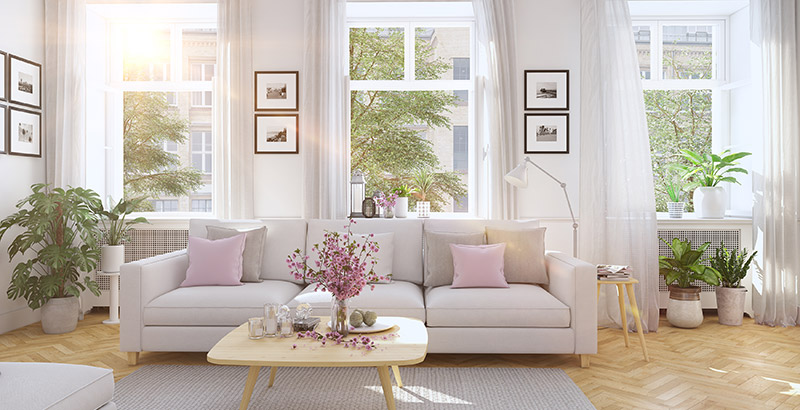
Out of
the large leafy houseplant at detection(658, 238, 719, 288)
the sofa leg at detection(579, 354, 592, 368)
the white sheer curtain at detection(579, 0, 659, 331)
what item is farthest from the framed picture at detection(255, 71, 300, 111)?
the large leafy houseplant at detection(658, 238, 719, 288)

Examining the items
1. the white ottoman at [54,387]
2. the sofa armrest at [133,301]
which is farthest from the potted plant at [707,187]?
the white ottoman at [54,387]

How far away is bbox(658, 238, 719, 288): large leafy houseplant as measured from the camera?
14.2ft

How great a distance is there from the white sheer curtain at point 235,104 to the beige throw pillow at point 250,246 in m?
0.77

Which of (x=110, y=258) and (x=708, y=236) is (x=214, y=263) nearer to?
(x=110, y=258)

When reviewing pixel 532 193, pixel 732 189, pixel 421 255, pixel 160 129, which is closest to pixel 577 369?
pixel 421 255

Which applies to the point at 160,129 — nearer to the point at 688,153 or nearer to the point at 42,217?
the point at 42,217

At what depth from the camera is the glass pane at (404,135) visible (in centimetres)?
512

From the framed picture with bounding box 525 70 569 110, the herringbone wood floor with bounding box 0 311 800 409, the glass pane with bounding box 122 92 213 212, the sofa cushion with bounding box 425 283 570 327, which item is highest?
the framed picture with bounding box 525 70 569 110

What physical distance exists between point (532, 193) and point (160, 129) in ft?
11.7

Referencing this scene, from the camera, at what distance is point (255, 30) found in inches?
187

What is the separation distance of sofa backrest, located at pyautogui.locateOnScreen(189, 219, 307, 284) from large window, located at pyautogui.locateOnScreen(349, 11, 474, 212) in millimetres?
1219

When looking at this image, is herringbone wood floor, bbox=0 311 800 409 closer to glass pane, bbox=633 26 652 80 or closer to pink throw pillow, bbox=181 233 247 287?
pink throw pillow, bbox=181 233 247 287

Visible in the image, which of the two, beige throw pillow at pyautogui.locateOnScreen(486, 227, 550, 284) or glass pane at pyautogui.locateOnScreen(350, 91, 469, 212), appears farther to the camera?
glass pane at pyautogui.locateOnScreen(350, 91, 469, 212)

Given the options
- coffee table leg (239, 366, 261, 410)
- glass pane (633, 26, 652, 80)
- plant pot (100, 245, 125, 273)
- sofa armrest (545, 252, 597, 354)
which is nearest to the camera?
coffee table leg (239, 366, 261, 410)
